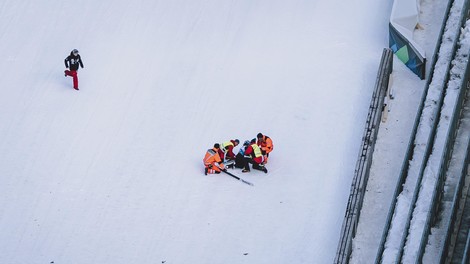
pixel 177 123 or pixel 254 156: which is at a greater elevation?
pixel 177 123

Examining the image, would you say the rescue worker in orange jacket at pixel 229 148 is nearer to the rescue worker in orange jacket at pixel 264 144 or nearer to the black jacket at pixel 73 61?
the rescue worker in orange jacket at pixel 264 144

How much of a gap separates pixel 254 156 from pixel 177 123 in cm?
279

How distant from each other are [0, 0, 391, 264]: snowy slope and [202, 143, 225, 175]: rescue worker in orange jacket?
21 centimetres

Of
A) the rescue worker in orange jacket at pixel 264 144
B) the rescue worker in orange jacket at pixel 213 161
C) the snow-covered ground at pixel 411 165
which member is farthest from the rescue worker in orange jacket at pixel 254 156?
the snow-covered ground at pixel 411 165

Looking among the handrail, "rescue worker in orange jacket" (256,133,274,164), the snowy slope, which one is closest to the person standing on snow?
the snowy slope

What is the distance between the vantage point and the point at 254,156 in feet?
87.4

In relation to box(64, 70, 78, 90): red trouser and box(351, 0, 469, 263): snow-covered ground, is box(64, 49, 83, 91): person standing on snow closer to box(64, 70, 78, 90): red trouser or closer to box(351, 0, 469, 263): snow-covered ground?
box(64, 70, 78, 90): red trouser

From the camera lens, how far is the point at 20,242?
2531cm

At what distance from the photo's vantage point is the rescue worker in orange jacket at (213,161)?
87.3ft

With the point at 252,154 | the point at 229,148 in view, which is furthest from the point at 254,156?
the point at 229,148

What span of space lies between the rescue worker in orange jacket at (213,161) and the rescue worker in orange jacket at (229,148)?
19cm

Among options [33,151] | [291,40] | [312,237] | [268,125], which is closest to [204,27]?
[291,40]

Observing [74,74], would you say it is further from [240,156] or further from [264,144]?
[264,144]

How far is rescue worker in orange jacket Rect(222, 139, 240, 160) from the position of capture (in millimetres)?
26891
